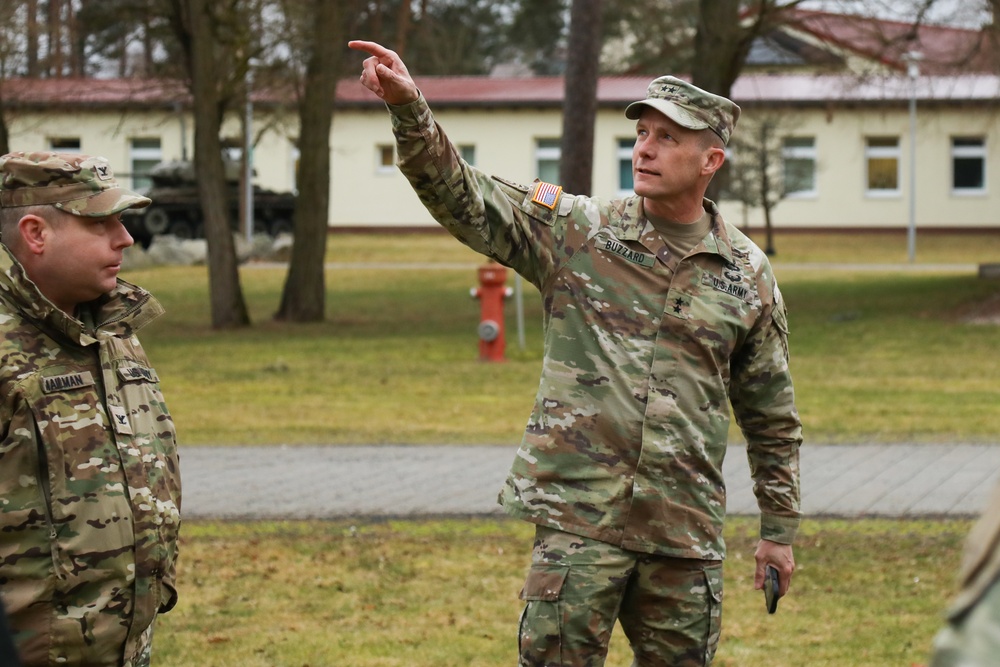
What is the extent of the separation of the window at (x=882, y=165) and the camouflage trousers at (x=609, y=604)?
164ft

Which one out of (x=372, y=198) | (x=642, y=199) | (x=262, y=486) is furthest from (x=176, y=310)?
(x=372, y=198)

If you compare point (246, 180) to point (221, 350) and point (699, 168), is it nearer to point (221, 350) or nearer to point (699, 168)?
point (221, 350)

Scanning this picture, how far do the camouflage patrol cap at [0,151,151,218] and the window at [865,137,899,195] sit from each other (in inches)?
1987

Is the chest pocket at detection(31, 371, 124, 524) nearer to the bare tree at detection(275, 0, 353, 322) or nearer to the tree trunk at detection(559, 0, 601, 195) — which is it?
the tree trunk at detection(559, 0, 601, 195)

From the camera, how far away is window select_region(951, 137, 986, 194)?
52062mm

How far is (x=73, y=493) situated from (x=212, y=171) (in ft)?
59.6

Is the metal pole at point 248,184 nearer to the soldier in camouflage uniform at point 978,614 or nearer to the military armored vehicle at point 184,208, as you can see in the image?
the military armored vehicle at point 184,208

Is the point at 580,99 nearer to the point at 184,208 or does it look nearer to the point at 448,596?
the point at 448,596

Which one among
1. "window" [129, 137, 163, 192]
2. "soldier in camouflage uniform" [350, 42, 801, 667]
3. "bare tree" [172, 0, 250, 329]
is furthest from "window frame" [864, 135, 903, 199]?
"soldier in camouflage uniform" [350, 42, 801, 667]

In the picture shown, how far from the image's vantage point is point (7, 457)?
354cm

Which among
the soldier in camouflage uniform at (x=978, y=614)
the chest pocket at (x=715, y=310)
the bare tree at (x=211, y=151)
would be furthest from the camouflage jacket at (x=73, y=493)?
the bare tree at (x=211, y=151)

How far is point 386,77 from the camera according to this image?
396 cm

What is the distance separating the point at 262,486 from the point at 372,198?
44705 mm

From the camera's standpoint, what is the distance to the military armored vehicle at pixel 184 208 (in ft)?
150
